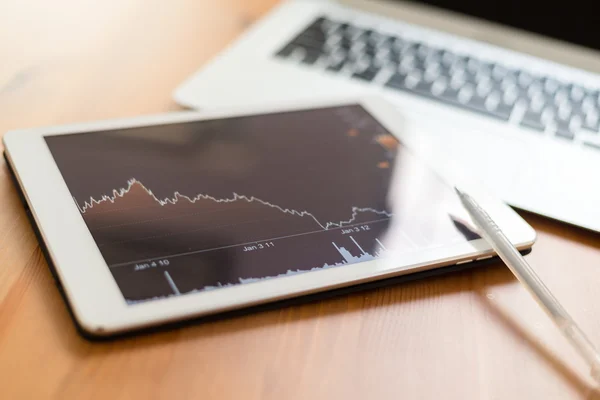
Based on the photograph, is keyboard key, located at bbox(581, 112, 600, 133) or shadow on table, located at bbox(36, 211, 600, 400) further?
keyboard key, located at bbox(581, 112, 600, 133)

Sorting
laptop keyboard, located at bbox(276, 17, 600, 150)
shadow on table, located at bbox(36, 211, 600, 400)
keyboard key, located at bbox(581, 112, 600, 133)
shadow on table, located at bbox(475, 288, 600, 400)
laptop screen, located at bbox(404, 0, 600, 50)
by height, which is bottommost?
shadow on table, located at bbox(475, 288, 600, 400)

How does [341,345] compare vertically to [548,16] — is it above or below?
below

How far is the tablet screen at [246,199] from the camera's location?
1.35ft

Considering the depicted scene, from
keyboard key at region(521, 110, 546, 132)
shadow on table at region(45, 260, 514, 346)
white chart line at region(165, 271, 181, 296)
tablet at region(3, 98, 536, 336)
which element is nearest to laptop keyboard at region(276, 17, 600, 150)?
keyboard key at region(521, 110, 546, 132)

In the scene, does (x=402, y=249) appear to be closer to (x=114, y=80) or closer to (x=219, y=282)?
(x=219, y=282)

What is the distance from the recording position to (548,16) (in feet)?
2.33

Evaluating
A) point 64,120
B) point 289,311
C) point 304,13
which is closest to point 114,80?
point 64,120

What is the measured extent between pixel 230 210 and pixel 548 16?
0.45 metres

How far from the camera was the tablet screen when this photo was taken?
1.35 feet

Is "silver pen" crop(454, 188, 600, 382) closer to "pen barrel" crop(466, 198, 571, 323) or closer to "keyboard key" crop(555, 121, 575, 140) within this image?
"pen barrel" crop(466, 198, 571, 323)

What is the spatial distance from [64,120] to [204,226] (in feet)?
0.73

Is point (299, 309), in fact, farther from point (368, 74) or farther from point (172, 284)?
point (368, 74)

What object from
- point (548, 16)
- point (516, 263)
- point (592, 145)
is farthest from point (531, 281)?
point (548, 16)

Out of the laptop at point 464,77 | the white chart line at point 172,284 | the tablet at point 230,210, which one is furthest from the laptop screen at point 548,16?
the white chart line at point 172,284
